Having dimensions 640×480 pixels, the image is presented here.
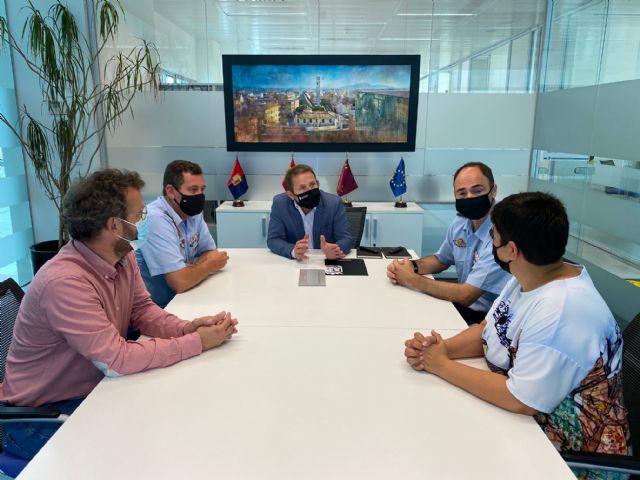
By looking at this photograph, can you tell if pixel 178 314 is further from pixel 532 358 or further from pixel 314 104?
pixel 314 104

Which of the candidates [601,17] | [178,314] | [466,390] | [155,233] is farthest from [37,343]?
[601,17]

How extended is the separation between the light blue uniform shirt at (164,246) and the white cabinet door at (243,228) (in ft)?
6.02

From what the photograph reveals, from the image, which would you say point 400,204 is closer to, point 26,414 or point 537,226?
point 537,226

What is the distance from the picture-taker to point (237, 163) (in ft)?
15.4

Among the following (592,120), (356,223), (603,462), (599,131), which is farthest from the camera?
(592,120)

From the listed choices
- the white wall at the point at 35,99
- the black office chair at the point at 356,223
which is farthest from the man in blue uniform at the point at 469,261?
the white wall at the point at 35,99

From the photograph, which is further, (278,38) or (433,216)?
(433,216)

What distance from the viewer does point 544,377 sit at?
1182mm

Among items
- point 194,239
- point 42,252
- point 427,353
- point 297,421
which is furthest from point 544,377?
point 42,252

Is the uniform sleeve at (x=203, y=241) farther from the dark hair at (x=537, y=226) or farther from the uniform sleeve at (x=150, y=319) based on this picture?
the dark hair at (x=537, y=226)

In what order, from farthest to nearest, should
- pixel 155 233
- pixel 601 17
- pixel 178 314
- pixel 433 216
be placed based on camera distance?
pixel 433 216
pixel 601 17
pixel 155 233
pixel 178 314

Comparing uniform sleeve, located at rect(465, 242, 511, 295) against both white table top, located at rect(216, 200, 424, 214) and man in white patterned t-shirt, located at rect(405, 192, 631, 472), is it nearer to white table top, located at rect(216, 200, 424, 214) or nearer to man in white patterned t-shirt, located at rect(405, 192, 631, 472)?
man in white patterned t-shirt, located at rect(405, 192, 631, 472)

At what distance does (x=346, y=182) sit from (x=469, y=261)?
2.34 meters

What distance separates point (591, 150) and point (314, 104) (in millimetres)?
2498
